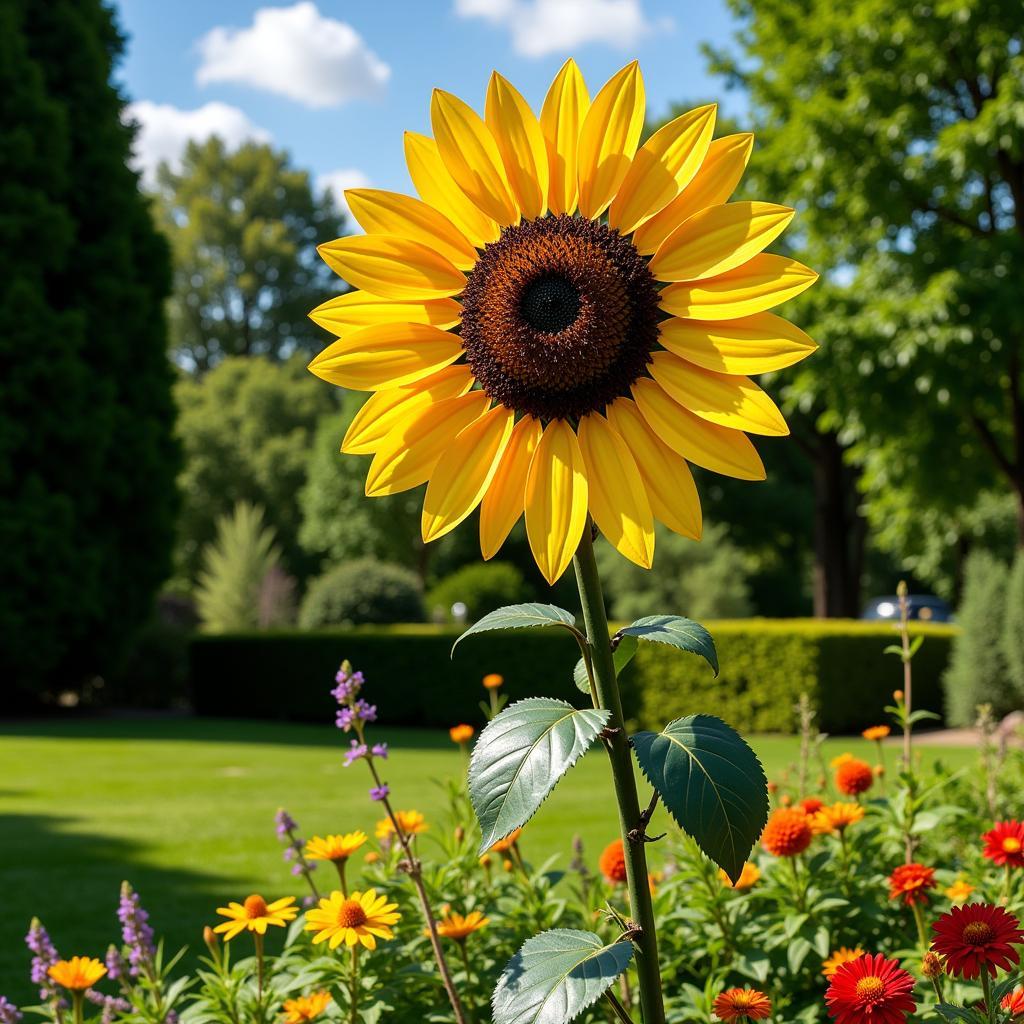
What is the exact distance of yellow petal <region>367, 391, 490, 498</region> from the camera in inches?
59.1

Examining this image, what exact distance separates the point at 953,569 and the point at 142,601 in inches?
1064

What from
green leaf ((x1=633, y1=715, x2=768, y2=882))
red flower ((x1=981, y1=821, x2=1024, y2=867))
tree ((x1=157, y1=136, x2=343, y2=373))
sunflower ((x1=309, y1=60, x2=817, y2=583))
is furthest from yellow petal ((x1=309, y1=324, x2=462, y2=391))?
tree ((x1=157, y1=136, x2=343, y2=373))

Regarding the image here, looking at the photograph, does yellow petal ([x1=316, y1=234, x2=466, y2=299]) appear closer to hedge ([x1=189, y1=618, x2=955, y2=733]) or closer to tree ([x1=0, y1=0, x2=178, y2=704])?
hedge ([x1=189, y1=618, x2=955, y2=733])

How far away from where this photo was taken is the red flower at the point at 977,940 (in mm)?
1403

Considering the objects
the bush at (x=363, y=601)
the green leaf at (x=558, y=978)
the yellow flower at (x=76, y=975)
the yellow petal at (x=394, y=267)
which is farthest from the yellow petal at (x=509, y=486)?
the bush at (x=363, y=601)

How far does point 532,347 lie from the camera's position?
1.40 meters

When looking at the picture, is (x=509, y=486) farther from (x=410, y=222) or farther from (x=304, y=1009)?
(x=304, y=1009)

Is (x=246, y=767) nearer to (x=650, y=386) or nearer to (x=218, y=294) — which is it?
(x=650, y=386)

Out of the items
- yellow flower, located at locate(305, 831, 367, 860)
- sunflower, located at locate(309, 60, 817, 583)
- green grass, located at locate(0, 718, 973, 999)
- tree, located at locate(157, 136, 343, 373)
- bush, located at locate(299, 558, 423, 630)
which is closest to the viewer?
sunflower, located at locate(309, 60, 817, 583)

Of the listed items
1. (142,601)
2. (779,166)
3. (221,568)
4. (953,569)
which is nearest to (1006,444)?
(779,166)

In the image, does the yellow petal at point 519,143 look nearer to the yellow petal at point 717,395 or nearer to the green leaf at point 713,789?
the yellow petal at point 717,395

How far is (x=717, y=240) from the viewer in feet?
4.55

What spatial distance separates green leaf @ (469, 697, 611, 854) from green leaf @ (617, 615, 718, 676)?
138 mm

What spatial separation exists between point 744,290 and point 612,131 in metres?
0.27
